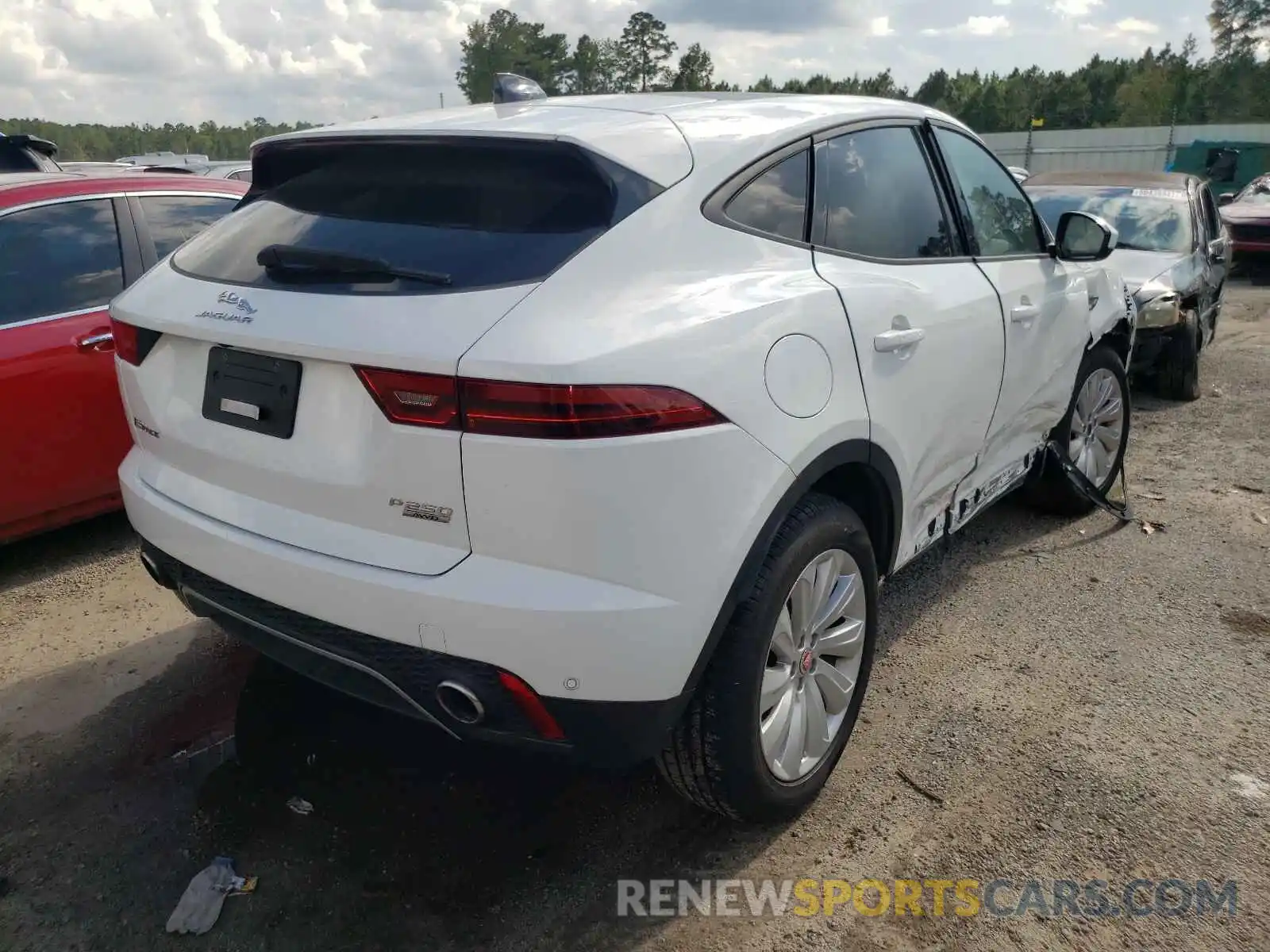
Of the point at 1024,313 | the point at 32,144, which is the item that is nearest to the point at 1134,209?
the point at 1024,313

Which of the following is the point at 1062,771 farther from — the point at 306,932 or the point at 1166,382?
the point at 1166,382

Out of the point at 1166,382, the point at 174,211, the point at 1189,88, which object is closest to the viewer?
the point at 174,211

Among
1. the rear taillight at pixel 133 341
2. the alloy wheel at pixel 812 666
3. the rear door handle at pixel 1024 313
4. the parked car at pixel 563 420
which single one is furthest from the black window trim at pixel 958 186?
the rear taillight at pixel 133 341

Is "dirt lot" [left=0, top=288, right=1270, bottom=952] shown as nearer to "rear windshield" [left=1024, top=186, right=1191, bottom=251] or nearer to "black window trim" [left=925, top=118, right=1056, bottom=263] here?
"black window trim" [left=925, top=118, right=1056, bottom=263]

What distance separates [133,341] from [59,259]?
6.83 ft

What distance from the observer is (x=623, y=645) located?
76.5 inches

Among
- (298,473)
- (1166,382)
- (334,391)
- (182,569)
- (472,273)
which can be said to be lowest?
(1166,382)

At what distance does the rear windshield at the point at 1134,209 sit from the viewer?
767cm

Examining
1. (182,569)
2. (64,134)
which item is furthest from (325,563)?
(64,134)

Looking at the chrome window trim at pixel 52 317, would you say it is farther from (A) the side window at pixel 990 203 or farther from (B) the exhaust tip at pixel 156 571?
(A) the side window at pixel 990 203

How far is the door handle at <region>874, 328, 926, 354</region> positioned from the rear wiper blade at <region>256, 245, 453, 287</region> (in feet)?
3.80

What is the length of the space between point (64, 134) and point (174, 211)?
6547cm

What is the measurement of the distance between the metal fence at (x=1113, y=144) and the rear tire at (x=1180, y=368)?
28923 mm

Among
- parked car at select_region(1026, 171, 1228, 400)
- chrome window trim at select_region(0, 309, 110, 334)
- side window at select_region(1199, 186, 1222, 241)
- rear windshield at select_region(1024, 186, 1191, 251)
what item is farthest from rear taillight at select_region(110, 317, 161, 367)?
side window at select_region(1199, 186, 1222, 241)
